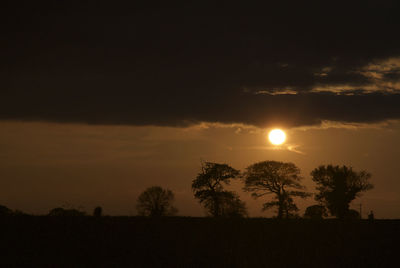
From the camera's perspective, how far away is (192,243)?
32.9 meters

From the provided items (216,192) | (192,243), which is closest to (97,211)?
(192,243)

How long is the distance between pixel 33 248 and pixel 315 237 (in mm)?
18593

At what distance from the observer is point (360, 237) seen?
3544 centimetres

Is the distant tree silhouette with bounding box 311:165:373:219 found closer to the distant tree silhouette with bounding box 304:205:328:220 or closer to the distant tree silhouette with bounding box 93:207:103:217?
the distant tree silhouette with bounding box 304:205:328:220

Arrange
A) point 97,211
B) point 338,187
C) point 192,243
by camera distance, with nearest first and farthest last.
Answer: point 192,243 < point 97,211 < point 338,187

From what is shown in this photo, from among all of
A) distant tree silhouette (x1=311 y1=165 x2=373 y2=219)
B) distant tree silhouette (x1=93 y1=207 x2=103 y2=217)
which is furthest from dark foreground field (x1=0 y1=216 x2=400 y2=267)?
distant tree silhouette (x1=311 y1=165 x2=373 y2=219)

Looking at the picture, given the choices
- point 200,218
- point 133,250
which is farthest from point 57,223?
point 200,218

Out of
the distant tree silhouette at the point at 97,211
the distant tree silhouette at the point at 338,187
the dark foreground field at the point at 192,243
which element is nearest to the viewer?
the dark foreground field at the point at 192,243

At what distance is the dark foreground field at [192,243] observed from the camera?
2984 centimetres

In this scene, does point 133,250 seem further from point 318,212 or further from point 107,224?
point 318,212

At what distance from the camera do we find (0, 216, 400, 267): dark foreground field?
29.8m

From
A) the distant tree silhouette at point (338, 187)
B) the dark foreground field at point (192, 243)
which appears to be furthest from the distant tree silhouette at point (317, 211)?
the dark foreground field at point (192, 243)

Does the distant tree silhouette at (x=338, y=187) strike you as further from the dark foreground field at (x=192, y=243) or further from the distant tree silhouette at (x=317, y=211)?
the dark foreground field at (x=192, y=243)

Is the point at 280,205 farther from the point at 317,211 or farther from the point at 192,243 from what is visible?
the point at 192,243
